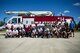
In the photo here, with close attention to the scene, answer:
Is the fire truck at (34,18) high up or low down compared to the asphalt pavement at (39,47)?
up

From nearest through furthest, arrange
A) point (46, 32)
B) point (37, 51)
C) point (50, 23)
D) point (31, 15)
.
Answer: point (37, 51) < point (46, 32) < point (50, 23) < point (31, 15)

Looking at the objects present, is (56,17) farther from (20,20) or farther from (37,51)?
(37,51)

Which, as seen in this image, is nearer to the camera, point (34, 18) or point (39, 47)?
point (39, 47)

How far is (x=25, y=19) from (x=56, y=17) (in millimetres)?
1390

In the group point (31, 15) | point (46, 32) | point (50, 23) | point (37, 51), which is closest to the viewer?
point (37, 51)

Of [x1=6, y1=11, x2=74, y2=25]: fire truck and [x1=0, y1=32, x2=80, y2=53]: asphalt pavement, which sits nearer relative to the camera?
[x1=0, y1=32, x2=80, y2=53]: asphalt pavement

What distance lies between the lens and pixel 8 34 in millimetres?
9852

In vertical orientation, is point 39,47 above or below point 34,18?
below

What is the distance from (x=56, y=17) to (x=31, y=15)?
1225 millimetres

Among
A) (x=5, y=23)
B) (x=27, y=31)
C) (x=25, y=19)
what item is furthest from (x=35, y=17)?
(x=27, y=31)

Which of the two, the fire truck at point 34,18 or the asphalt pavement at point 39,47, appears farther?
the fire truck at point 34,18

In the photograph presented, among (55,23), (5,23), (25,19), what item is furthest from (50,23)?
(5,23)

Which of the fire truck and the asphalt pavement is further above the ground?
the fire truck

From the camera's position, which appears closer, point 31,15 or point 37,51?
point 37,51
